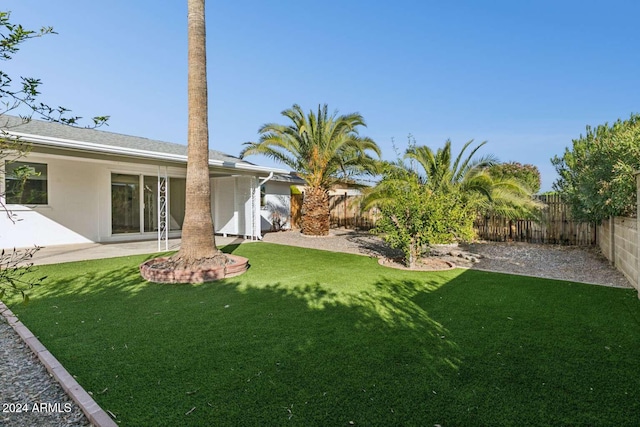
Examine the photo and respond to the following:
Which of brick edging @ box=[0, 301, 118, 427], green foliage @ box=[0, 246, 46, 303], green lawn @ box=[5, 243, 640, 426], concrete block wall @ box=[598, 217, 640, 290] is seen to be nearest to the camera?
green foliage @ box=[0, 246, 46, 303]

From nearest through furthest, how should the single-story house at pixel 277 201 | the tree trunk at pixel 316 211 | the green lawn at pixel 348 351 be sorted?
the green lawn at pixel 348 351
the tree trunk at pixel 316 211
the single-story house at pixel 277 201

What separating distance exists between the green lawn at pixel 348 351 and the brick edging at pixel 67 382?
84 mm

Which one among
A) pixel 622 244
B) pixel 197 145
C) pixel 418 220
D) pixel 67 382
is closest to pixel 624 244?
pixel 622 244

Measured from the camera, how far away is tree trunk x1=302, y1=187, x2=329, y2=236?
1586 cm

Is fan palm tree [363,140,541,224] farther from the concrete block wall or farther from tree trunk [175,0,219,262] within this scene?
tree trunk [175,0,219,262]

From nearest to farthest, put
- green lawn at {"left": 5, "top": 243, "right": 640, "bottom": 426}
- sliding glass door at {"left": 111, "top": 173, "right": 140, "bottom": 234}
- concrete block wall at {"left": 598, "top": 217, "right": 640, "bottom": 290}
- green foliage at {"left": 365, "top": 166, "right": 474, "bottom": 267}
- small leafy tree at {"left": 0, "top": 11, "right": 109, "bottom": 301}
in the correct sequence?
small leafy tree at {"left": 0, "top": 11, "right": 109, "bottom": 301}
green lawn at {"left": 5, "top": 243, "right": 640, "bottom": 426}
concrete block wall at {"left": 598, "top": 217, "right": 640, "bottom": 290}
green foliage at {"left": 365, "top": 166, "right": 474, "bottom": 267}
sliding glass door at {"left": 111, "top": 173, "right": 140, "bottom": 234}

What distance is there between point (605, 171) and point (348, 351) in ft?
29.2

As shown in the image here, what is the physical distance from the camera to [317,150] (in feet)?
50.3

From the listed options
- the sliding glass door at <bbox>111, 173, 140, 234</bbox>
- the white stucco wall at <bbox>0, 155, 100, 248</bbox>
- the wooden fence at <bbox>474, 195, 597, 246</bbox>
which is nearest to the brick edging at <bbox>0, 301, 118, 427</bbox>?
the white stucco wall at <bbox>0, 155, 100, 248</bbox>

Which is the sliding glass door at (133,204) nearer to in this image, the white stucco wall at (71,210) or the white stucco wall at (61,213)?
the white stucco wall at (71,210)

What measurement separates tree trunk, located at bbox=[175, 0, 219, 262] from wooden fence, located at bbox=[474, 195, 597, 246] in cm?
1159

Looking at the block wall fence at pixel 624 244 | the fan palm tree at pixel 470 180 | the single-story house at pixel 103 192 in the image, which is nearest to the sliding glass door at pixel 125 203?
the single-story house at pixel 103 192

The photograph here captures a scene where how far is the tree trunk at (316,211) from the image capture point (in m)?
15.9

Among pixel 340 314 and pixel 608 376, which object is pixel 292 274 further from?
pixel 608 376
